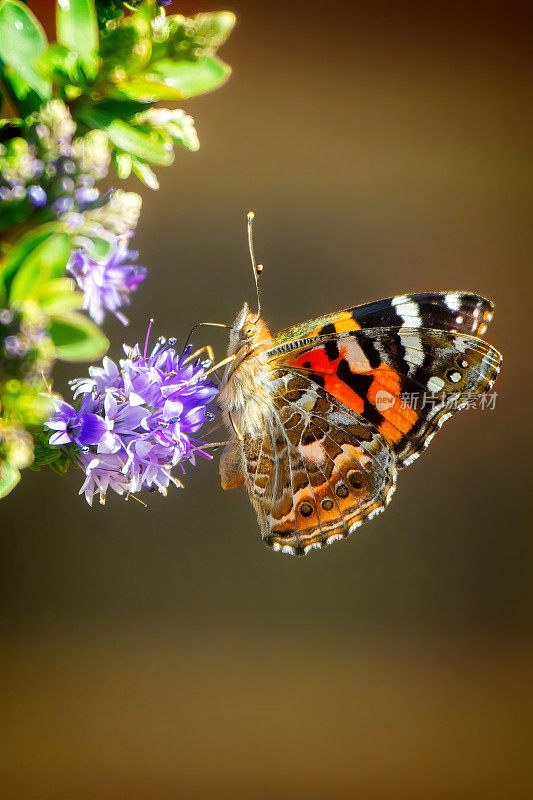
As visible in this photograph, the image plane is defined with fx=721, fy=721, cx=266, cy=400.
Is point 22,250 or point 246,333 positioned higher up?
point 246,333

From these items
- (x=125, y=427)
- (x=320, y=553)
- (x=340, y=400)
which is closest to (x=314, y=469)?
(x=340, y=400)

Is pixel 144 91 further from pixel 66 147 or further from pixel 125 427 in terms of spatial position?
pixel 125 427

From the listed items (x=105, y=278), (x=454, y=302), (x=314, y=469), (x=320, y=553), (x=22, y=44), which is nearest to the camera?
(x=22, y=44)

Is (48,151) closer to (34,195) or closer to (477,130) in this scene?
(34,195)

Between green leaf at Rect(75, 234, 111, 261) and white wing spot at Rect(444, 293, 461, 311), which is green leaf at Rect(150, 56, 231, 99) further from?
white wing spot at Rect(444, 293, 461, 311)

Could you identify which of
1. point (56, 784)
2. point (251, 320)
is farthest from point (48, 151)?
point (56, 784)

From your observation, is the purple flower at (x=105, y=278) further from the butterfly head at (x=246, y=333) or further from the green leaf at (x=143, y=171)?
the butterfly head at (x=246, y=333)
